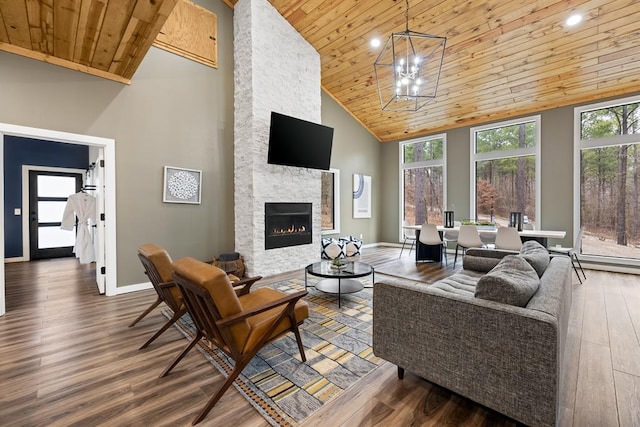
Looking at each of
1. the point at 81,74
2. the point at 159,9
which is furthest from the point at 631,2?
the point at 81,74

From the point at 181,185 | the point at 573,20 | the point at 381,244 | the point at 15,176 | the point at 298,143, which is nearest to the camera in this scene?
the point at 573,20

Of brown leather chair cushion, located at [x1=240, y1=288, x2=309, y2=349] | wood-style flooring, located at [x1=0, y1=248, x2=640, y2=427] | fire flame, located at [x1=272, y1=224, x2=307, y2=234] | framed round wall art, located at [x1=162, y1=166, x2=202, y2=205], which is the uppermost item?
framed round wall art, located at [x1=162, y1=166, x2=202, y2=205]

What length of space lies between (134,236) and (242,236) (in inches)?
61.4

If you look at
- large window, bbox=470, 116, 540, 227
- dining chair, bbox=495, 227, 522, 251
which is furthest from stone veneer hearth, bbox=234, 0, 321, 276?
large window, bbox=470, 116, 540, 227

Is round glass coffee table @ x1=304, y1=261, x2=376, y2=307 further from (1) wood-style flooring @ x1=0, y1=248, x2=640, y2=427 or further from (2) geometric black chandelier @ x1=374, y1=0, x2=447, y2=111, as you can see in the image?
(2) geometric black chandelier @ x1=374, y1=0, x2=447, y2=111

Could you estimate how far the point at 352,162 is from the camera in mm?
7461

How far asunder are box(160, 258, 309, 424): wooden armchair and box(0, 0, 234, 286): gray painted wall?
9.10 ft

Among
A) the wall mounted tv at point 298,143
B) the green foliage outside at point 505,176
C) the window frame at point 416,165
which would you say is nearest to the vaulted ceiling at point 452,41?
the green foliage outside at point 505,176

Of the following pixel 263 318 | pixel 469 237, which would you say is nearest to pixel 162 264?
pixel 263 318

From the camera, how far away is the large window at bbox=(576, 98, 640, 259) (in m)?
4.75

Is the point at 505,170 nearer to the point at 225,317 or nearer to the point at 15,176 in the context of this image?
the point at 225,317

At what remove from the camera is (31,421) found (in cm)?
157

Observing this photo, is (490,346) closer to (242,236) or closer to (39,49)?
(242,236)

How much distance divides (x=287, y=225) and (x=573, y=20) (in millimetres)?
5173
